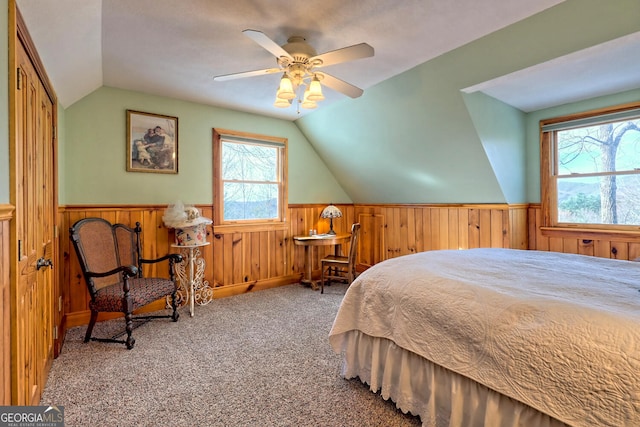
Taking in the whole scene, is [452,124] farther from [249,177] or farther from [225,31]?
[249,177]

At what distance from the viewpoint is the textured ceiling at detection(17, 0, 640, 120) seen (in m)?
1.86

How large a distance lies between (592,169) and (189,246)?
4.23m

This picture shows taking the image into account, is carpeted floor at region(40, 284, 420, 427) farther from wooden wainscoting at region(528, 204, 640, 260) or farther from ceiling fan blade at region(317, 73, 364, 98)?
wooden wainscoting at region(528, 204, 640, 260)

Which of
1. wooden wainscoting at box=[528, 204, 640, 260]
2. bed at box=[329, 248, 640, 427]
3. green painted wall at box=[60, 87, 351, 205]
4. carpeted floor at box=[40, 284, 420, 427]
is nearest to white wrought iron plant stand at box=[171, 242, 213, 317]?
carpeted floor at box=[40, 284, 420, 427]

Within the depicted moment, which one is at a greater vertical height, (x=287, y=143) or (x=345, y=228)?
(x=287, y=143)

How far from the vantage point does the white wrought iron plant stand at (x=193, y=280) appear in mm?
3623

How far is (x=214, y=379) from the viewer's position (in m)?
2.15

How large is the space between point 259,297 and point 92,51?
9.68 feet

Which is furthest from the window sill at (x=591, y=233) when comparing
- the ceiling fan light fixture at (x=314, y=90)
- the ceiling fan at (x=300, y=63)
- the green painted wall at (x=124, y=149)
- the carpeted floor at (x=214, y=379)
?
the green painted wall at (x=124, y=149)

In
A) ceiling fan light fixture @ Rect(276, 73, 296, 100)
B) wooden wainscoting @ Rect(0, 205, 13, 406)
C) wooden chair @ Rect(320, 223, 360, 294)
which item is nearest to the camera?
wooden wainscoting @ Rect(0, 205, 13, 406)

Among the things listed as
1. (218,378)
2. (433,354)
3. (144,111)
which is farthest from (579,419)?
(144,111)

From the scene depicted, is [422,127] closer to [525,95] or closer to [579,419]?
[525,95]

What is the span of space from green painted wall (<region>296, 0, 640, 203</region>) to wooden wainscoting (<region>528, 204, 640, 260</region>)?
1.29 feet

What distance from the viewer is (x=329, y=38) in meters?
2.24
